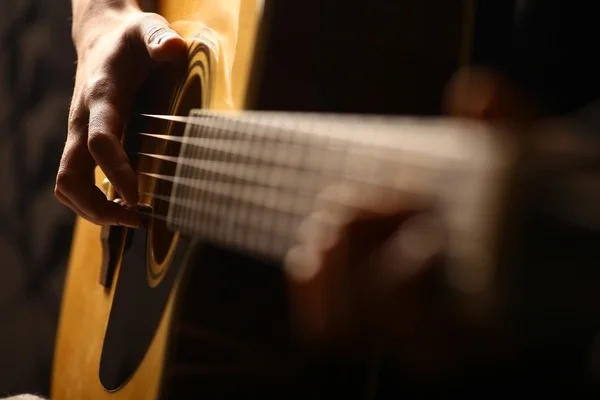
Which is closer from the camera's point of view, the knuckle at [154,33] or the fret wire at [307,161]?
the fret wire at [307,161]

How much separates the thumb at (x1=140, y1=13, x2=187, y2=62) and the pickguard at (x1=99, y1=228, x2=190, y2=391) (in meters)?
0.19

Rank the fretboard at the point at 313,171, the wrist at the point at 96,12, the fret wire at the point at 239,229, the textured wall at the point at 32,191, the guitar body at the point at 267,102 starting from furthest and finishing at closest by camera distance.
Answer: the textured wall at the point at 32,191 → the wrist at the point at 96,12 → the guitar body at the point at 267,102 → the fret wire at the point at 239,229 → the fretboard at the point at 313,171

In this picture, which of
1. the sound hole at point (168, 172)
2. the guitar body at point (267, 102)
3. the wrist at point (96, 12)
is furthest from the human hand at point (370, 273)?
the wrist at point (96, 12)

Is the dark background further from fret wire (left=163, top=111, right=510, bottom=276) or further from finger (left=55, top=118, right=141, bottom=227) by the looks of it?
fret wire (left=163, top=111, right=510, bottom=276)

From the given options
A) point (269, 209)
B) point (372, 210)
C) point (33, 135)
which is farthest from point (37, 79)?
point (372, 210)

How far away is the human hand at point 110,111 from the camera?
0.79m

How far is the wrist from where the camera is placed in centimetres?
96

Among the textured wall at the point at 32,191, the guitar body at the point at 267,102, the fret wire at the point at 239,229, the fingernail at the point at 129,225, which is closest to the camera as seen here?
the fret wire at the point at 239,229

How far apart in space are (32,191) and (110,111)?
2.71 feet

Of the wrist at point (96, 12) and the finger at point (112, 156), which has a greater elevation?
the wrist at point (96, 12)

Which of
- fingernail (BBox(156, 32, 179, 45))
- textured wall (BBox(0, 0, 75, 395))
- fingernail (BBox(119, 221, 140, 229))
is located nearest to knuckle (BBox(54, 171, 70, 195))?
fingernail (BBox(119, 221, 140, 229))

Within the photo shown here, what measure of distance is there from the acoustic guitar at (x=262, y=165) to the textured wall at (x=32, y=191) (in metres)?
0.74

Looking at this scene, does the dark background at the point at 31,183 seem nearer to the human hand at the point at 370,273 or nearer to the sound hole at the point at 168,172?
the sound hole at the point at 168,172

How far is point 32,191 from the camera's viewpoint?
1.57m
